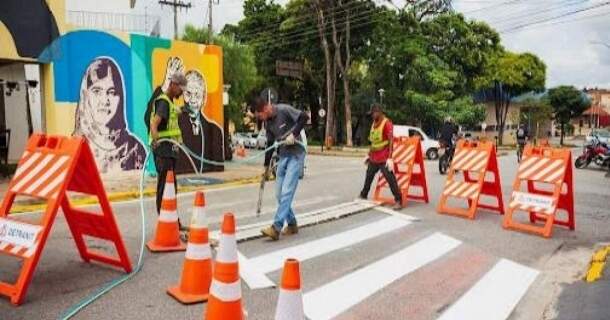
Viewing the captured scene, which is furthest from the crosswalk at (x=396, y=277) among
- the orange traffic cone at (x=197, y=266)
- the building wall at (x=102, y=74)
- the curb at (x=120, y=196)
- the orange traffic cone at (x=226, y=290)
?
the building wall at (x=102, y=74)

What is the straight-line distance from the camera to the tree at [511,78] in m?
49.1

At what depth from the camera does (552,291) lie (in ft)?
21.0

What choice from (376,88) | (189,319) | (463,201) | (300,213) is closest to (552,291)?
(189,319)

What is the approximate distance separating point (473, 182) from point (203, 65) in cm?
1046

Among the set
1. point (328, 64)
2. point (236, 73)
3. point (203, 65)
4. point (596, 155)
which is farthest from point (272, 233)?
point (328, 64)

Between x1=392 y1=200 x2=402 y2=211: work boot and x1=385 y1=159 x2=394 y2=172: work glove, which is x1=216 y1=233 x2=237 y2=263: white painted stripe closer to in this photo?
x1=385 y1=159 x2=394 y2=172: work glove

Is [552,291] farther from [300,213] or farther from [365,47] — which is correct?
[365,47]

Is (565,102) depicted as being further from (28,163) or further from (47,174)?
(47,174)

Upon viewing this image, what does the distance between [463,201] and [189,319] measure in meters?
8.39

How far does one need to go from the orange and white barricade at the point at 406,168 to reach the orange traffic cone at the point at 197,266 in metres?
6.55

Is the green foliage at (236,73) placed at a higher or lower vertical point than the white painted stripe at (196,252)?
higher

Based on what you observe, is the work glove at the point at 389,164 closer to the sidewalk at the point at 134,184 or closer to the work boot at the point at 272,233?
the work boot at the point at 272,233

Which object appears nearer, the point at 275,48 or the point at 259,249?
the point at 259,249

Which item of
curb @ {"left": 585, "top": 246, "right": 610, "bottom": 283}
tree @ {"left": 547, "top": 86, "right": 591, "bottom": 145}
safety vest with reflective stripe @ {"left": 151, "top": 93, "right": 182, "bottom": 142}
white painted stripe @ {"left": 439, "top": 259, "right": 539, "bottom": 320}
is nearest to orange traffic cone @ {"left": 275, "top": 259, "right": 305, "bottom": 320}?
white painted stripe @ {"left": 439, "top": 259, "right": 539, "bottom": 320}
